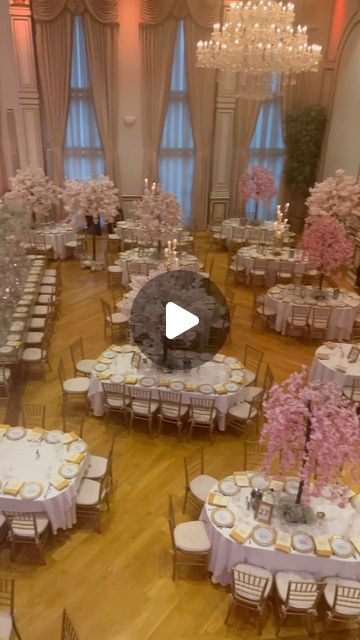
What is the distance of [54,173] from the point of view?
14039 millimetres

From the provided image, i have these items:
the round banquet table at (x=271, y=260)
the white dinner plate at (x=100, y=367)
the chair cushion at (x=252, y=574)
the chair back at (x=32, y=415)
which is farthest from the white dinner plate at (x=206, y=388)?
the round banquet table at (x=271, y=260)

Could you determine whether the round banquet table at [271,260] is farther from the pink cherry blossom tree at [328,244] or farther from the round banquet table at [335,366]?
the round banquet table at [335,366]

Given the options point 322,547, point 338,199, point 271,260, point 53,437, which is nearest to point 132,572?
point 53,437

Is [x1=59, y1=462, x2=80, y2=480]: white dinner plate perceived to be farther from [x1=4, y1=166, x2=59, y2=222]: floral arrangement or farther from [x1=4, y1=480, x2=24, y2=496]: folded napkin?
[x1=4, y1=166, x2=59, y2=222]: floral arrangement

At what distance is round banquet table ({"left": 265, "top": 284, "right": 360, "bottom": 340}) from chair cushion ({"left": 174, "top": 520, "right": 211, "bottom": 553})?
516 centimetres

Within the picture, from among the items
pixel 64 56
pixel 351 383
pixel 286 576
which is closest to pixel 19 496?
pixel 286 576

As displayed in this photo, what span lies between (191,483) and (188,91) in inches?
457

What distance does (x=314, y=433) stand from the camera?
13.8ft

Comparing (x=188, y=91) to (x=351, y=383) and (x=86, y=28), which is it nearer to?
(x=86, y=28)

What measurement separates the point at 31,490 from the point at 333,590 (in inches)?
117

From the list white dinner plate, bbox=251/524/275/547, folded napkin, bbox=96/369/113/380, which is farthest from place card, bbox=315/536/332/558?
folded napkin, bbox=96/369/113/380

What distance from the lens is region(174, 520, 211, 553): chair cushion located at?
4.86m

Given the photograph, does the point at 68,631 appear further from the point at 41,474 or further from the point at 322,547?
the point at 322,547

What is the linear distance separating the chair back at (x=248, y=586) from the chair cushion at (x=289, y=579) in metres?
0.14
